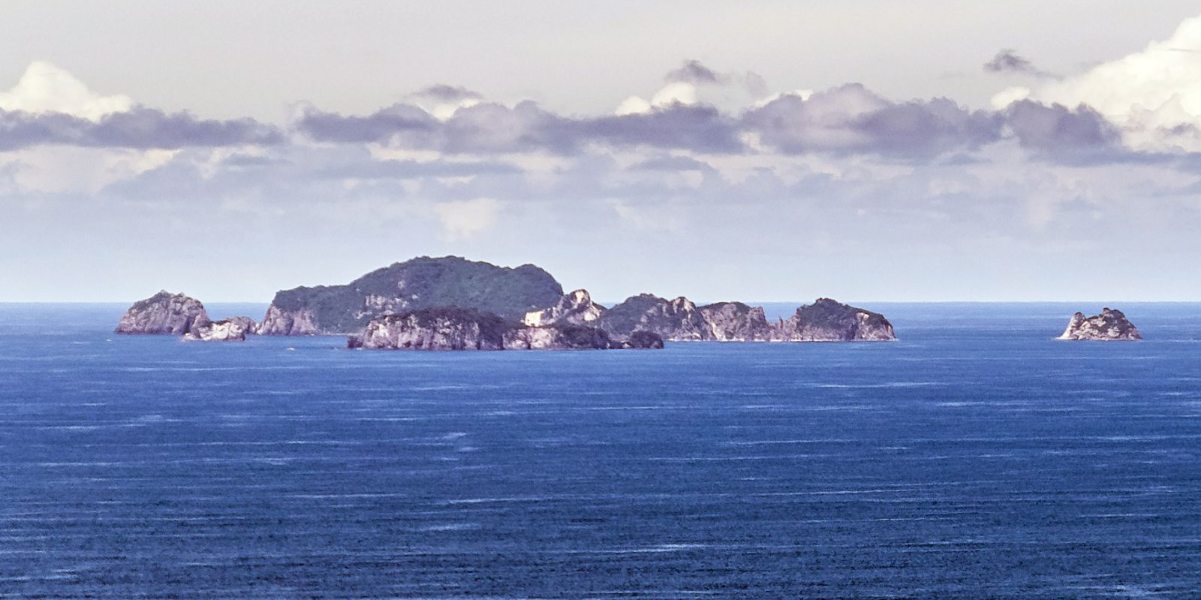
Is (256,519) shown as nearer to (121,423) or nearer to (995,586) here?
(995,586)

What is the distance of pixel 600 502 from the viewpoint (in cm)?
9750

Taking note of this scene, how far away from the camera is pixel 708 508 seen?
3748 inches

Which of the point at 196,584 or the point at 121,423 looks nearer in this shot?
the point at 196,584

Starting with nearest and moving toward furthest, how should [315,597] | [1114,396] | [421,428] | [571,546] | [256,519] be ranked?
[315,597] < [571,546] < [256,519] < [421,428] < [1114,396]

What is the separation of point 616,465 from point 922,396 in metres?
77.6

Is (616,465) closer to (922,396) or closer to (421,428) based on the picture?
(421,428)

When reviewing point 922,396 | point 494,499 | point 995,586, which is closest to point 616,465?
point 494,499

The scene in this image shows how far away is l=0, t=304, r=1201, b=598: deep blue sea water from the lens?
7512 cm

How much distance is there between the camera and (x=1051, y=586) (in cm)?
7375

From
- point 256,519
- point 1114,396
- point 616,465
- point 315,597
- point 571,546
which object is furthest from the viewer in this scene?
point 1114,396

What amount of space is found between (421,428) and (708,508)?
181ft

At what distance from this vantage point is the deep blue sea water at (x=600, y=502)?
246 ft

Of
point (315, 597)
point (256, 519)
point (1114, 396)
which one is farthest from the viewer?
point (1114, 396)

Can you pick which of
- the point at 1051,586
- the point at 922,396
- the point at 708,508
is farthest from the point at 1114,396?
the point at 1051,586
